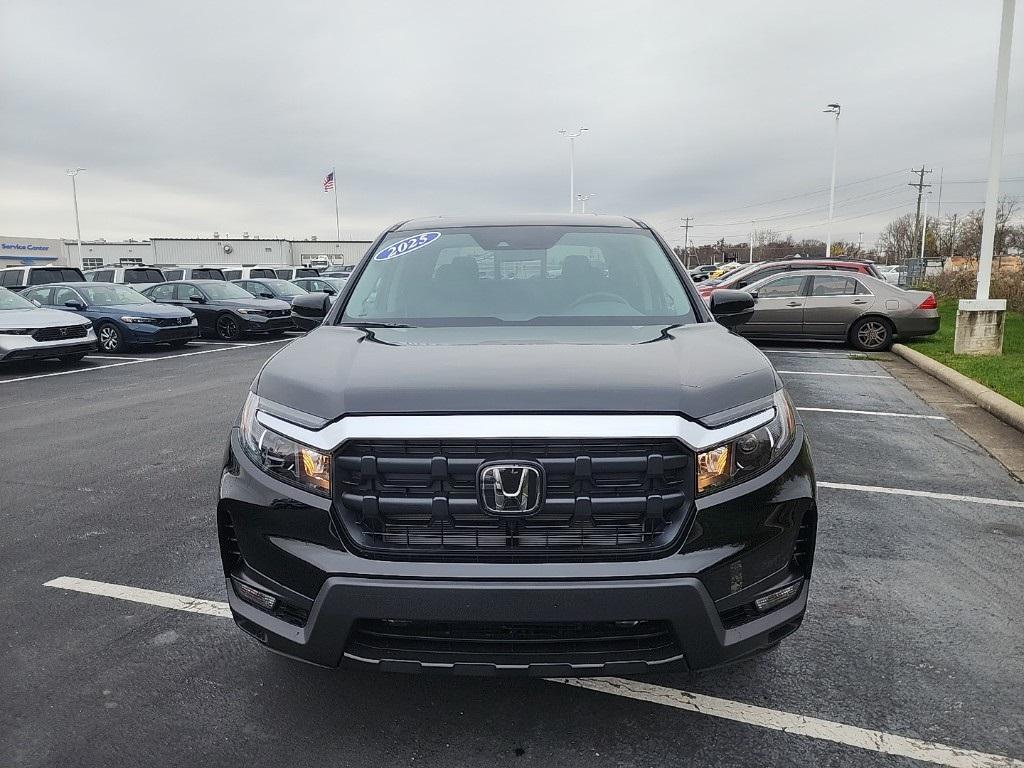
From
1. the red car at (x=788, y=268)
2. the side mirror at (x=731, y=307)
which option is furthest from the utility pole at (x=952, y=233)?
the side mirror at (x=731, y=307)

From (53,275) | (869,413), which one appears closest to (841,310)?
(869,413)

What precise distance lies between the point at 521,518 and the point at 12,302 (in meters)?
15.3

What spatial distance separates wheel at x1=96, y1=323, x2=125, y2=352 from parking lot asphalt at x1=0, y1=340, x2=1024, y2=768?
38.4 ft

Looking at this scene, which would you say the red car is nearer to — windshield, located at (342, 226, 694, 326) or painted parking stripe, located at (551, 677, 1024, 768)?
windshield, located at (342, 226, 694, 326)

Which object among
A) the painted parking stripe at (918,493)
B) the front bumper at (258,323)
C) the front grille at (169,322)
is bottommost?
the painted parking stripe at (918,493)

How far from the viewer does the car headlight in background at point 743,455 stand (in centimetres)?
233

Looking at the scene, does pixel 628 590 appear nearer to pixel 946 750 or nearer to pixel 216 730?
pixel 946 750

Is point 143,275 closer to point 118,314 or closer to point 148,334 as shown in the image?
point 118,314

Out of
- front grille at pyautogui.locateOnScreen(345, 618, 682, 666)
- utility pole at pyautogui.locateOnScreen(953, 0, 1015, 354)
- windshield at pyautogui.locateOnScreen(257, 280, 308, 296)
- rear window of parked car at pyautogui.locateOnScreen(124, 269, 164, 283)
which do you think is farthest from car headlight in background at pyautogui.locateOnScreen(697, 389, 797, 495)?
rear window of parked car at pyautogui.locateOnScreen(124, 269, 164, 283)

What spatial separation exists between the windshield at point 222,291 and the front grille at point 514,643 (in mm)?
18647

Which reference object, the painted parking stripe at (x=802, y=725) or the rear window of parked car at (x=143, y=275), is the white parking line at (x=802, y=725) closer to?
the painted parking stripe at (x=802, y=725)

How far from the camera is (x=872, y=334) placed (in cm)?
1492

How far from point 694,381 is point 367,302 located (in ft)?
6.30

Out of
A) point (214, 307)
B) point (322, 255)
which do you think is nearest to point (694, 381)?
point (214, 307)
